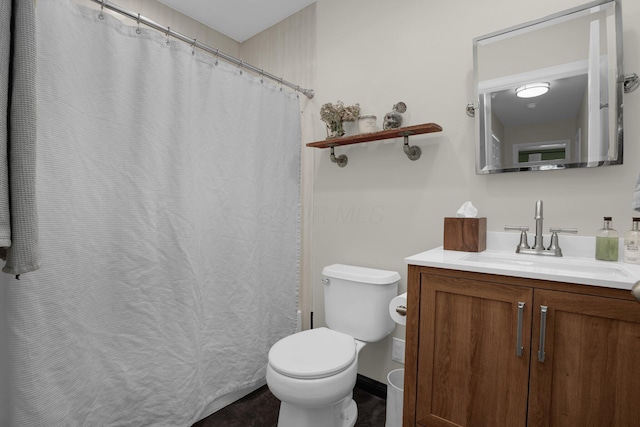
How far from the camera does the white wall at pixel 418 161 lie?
1.32 metres

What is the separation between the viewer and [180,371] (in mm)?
1552

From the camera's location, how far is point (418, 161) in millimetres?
1741

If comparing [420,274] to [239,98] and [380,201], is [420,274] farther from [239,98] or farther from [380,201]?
[239,98]

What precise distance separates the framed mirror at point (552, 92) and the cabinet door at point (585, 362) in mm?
670

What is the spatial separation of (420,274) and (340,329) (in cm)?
74

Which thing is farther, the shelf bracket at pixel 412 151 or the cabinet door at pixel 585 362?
the shelf bracket at pixel 412 151

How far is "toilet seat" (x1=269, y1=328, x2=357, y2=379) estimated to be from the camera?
50.7 inches

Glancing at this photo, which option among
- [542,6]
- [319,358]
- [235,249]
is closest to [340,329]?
[319,358]

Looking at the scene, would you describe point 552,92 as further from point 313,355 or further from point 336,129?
point 313,355

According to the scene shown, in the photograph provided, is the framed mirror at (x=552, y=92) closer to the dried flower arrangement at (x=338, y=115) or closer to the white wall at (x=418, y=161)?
the white wall at (x=418, y=161)

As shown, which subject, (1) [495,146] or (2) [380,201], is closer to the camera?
(1) [495,146]

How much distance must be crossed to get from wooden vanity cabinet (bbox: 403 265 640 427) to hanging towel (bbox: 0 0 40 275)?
117 cm

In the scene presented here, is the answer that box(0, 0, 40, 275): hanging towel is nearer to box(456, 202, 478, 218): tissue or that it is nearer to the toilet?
the toilet

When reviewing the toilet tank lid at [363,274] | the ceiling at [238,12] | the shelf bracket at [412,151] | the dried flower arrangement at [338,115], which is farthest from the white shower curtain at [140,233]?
the shelf bracket at [412,151]
